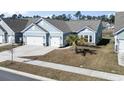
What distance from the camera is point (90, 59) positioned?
24.0 meters

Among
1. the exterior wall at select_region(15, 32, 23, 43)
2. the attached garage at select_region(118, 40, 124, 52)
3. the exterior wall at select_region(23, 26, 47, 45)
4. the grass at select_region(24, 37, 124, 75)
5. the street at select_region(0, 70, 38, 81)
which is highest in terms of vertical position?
the exterior wall at select_region(23, 26, 47, 45)

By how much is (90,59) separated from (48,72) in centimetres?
630

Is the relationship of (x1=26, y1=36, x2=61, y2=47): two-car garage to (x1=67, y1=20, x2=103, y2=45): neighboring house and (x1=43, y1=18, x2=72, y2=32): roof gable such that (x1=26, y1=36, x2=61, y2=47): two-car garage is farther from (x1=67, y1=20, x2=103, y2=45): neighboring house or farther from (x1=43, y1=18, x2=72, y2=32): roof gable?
(x1=67, y1=20, x2=103, y2=45): neighboring house

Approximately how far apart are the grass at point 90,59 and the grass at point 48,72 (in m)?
3.10

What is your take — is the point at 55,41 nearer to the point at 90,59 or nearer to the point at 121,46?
the point at 90,59

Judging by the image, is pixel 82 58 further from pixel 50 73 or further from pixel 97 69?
pixel 50 73

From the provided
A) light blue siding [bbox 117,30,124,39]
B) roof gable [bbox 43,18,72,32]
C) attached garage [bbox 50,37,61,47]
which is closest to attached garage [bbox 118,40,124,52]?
light blue siding [bbox 117,30,124,39]

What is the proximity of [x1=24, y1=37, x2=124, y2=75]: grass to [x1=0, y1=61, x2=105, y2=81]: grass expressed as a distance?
10.2 ft

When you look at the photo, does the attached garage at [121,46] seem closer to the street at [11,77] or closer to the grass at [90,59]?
the grass at [90,59]

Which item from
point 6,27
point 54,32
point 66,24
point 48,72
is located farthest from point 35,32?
point 48,72

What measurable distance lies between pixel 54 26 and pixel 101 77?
56.1ft

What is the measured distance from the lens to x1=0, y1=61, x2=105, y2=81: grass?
1784 cm

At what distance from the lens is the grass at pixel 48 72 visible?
17844 mm

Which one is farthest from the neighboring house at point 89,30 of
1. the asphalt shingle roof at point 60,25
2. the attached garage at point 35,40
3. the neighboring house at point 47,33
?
the attached garage at point 35,40
